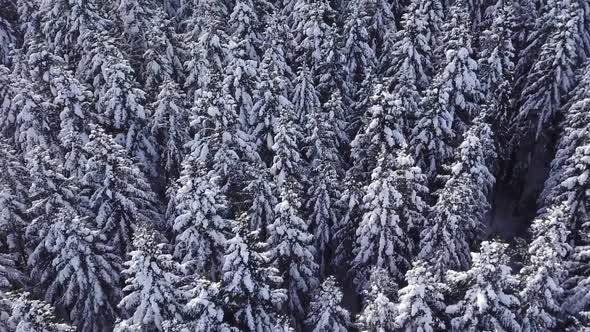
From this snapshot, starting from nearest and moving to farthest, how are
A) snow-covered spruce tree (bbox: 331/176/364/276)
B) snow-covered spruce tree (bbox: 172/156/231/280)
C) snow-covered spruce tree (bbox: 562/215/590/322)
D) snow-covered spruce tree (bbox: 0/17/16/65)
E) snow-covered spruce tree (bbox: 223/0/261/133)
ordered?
1. snow-covered spruce tree (bbox: 562/215/590/322)
2. snow-covered spruce tree (bbox: 172/156/231/280)
3. snow-covered spruce tree (bbox: 331/176/364/276)
4. snow-covered spruce tree (bbox: 223/0/261/133)
5. snow-covered spruce tree (bbox: 0/17/16/65)

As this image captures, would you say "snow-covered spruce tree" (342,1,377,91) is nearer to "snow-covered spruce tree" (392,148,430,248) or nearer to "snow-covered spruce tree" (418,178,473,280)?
"snow-covered spruce tree" (392,148,430,248)

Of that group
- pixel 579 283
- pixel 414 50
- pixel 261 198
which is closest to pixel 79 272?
pixel 261 198

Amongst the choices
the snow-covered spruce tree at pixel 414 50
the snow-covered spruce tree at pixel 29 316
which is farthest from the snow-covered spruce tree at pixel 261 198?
the snow-covered spruce tree at pixel 29 316

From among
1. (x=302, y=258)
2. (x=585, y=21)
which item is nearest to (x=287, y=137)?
(x=302, y=258)

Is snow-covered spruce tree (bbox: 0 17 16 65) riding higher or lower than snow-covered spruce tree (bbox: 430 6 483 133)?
higher

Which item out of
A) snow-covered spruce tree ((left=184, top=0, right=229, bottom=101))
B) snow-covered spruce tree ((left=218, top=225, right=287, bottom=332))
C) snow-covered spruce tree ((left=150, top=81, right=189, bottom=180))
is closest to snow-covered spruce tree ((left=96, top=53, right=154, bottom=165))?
snow-covered spruce tree ((left=150, top=81, right=189, bottom=180))

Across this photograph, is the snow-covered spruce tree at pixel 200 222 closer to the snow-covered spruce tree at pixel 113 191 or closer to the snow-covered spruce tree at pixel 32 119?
the snow-covered spruce tree at pixel 113 191
